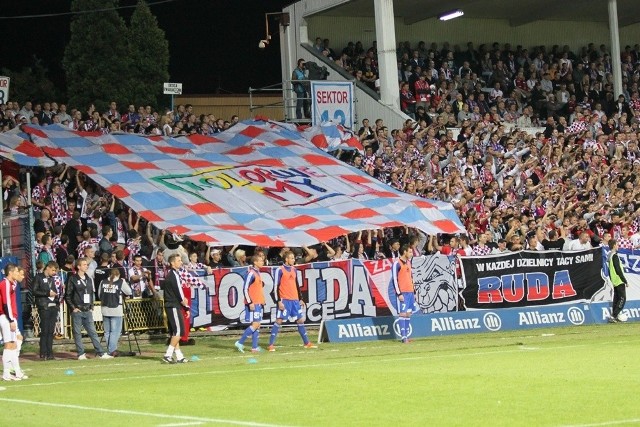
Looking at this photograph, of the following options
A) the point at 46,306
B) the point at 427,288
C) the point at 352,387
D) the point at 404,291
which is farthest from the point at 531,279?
the point at 352,387

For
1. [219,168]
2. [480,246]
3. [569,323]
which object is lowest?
[569,323]

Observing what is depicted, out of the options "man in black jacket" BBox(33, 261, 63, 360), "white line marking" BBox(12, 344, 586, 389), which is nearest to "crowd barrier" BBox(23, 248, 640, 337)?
"man in black jacket" BBox(33, 261, 63, 360)

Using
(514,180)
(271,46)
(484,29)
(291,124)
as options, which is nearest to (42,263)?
(291,124)

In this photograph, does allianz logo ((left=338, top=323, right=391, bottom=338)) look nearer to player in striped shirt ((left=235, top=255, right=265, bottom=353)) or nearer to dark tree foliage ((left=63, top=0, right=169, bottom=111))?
player in striped shirt ((left=235, top=255, right=265, bottom=353))

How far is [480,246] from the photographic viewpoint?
29.3 m

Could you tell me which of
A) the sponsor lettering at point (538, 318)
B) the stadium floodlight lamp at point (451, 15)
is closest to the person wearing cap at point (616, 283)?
the sponsor lettering at point (538, 318)

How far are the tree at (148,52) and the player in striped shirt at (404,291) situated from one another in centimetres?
2493

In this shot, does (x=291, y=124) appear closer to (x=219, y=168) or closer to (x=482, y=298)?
(x=219, y=168)

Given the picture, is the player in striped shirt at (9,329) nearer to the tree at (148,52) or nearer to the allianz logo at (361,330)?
the allianz logo at (361,330)

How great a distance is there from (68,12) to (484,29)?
1854cm

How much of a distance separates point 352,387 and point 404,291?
8.91 meters

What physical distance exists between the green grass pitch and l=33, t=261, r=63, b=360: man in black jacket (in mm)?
373

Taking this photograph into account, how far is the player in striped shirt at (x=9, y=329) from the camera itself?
1778 cm

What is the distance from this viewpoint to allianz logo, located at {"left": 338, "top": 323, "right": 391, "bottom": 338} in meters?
24.3
